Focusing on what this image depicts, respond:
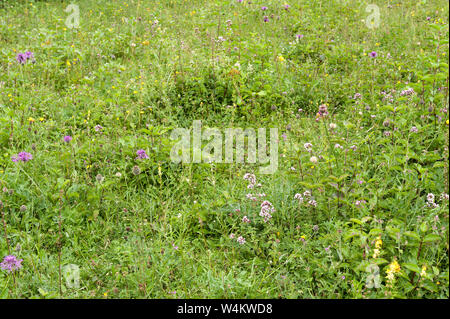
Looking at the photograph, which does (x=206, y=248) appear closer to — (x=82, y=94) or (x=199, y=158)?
(x=199, y=158)

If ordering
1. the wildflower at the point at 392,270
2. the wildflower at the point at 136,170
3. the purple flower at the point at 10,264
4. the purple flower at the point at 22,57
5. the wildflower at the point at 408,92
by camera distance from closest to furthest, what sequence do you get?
the wildflower at the point at 392,270 → the purple flower at the point at 10,264 → the wildflower at the point at 136,170 → the wildflower at the point at 408,92 → the purple flower at the point at 22,57

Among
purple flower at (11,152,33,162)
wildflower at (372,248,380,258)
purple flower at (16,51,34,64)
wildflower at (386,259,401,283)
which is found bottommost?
wildflower at (386,259,401,283)

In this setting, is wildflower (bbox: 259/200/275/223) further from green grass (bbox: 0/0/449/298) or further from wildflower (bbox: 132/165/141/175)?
wildflower (bbox: 132/165/141/175)

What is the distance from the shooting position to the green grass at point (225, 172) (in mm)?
2479

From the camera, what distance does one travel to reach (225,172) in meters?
3.66

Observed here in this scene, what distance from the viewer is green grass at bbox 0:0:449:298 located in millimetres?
2479

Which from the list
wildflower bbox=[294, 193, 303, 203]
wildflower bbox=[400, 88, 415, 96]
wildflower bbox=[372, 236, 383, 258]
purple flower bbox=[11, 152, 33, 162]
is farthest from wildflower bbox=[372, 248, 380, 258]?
purple flower bbox=[11, 152, 33, 162]

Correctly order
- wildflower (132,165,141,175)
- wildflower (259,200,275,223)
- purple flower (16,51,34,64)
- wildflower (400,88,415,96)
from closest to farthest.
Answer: wildflower (259,200,275,223) < wildflower (132,165,141,175) < wildflower (400,88,415,96) < purple flower (16,51,34,64)

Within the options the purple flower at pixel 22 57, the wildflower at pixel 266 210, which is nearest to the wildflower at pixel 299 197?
the wildflower at pixel 266 210

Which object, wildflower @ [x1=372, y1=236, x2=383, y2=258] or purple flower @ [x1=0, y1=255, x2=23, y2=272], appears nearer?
wildflower @ [x1=372, y1=236, x2=383, y2=258]

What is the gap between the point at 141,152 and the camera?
3.41m

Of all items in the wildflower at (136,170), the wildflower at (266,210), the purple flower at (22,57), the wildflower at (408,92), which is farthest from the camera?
the purple flower at (22,57)

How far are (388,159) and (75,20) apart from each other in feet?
20.4

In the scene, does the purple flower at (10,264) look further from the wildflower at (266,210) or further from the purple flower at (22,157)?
the wildflower at (266,210)
